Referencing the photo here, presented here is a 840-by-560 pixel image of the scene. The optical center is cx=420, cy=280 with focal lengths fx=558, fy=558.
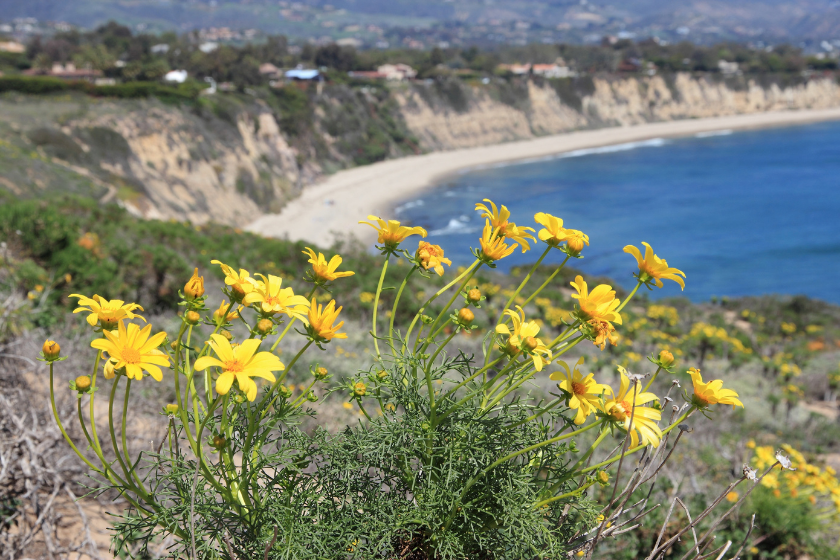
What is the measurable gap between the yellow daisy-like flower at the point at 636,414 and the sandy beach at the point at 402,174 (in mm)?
21831

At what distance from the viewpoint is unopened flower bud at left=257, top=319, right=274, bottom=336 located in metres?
1.35

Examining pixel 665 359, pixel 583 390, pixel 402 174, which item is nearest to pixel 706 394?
pixel 665 359

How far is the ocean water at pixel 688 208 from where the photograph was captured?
31984 millimetres

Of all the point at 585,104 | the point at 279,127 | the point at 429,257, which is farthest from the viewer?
the point at 585,104

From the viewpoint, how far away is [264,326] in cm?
136

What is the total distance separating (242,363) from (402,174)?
172 ft

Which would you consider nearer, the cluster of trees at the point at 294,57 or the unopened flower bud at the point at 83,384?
the unopened flower bud at the point at 83,384

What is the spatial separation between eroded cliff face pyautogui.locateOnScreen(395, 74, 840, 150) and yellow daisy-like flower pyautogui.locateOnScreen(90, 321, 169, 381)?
207ft

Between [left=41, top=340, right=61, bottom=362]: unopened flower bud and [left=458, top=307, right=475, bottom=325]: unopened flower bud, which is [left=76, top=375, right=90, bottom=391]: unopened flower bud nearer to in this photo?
[left=41, top=340, right=61, bottom=362]: unopened flower bud

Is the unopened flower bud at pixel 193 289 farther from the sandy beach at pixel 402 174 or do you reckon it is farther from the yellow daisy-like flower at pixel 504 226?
the sandy beach at pixel 402 174

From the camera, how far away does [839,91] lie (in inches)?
3802

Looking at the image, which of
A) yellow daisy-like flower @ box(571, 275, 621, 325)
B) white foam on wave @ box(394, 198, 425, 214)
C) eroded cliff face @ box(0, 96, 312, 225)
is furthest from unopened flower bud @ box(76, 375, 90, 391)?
white foam on wave @ box(394, 198, 425, 214)

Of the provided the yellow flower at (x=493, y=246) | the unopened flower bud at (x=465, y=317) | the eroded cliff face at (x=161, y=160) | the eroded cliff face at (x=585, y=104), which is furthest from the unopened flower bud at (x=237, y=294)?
the eroded cliff face at (x=585, y=104)

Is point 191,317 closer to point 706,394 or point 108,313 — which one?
point 108,313
